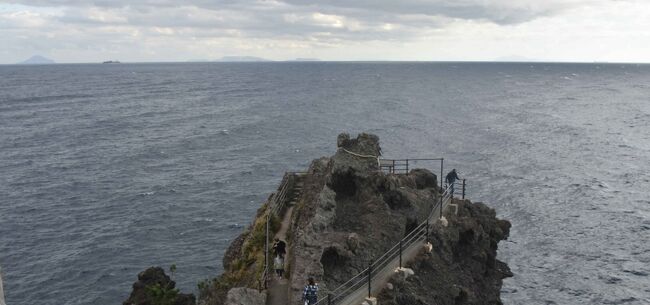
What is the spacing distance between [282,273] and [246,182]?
43.5 m

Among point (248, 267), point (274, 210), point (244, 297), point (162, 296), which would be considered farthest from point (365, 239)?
point (162, 296)

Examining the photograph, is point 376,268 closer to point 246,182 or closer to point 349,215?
point 349,215

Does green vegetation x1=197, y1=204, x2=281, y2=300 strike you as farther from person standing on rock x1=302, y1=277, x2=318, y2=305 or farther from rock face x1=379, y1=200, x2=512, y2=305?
rock face x1=379, y1=200, x2=512, y2=305

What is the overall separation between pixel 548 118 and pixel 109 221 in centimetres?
9982

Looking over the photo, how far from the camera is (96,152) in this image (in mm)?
82312

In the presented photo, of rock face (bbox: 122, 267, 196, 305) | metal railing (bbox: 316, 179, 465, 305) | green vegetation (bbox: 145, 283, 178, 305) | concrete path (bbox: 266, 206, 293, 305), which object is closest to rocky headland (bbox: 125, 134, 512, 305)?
concrete path (bbox: 266, 206, 293, 305)

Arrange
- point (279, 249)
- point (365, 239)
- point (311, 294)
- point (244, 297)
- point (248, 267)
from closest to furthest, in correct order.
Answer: point (244, 297), point (311, 294), point (279, 249), point (365, 239), point (248, 267)

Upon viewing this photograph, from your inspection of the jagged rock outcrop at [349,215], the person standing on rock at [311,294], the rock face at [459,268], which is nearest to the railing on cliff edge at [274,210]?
the jagged rock outcrop at [349,215]

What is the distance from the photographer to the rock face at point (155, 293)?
1097 inches

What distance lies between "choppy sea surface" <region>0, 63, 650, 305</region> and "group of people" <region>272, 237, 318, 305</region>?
19144 mm

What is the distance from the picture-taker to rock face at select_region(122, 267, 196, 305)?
2788 centimetres

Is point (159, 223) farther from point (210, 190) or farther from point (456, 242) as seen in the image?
point (456, 242)

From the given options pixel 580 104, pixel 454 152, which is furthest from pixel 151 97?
pixel 580 104

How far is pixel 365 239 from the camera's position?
2638 cm
